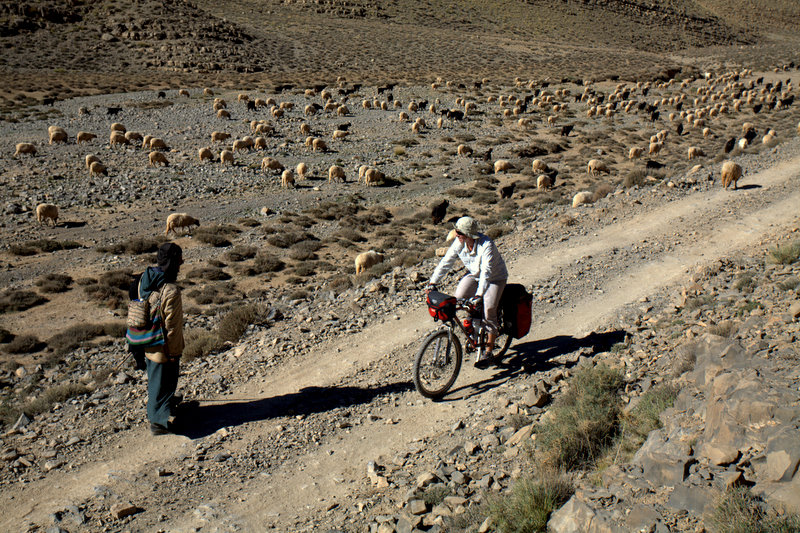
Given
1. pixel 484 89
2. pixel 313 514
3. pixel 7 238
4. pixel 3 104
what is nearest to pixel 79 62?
pixel 3 104

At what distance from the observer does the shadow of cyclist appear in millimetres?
6594

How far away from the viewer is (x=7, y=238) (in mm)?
16156

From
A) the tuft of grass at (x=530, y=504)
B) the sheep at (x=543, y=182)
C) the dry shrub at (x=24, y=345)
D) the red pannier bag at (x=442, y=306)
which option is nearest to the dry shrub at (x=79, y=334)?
the dry shrub at (x=24, y=345)

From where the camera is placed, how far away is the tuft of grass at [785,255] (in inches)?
312

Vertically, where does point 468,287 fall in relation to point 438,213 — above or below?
above

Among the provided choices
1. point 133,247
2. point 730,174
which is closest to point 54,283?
point 133,247

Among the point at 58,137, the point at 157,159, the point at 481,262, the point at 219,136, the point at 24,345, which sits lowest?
the point at 24,345

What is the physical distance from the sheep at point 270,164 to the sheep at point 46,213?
8450 mm

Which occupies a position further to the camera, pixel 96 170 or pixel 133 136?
pixel 133 136

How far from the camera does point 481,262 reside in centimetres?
626

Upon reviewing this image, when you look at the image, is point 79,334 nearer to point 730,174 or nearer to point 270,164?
point 270,164

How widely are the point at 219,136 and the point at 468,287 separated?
24.9 m

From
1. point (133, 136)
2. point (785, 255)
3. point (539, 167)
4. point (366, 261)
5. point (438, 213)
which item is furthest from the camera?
point (133, 136)

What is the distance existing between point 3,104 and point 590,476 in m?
42.1
